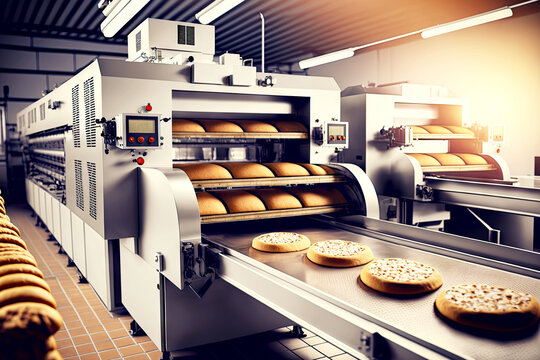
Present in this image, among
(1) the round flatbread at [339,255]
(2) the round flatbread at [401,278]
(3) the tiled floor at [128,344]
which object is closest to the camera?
(2) the round flatbread at [401,278]

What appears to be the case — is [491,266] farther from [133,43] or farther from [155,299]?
[133,43]

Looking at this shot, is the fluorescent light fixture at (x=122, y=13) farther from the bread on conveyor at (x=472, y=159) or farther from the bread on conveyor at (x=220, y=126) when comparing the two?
the bread on conveyor at (x=472, y=159)

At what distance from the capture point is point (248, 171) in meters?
3.13

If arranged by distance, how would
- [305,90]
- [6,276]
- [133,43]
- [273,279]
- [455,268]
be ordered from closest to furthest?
1. [6,276]
2. [273,279]
3. [455,268]
4. [305,90]
5. [133,43]

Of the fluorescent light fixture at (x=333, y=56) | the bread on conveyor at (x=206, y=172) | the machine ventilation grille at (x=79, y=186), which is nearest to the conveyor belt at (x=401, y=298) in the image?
the bread on conveyor at (x=206, y=172)

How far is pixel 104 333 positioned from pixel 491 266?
8.99 ft

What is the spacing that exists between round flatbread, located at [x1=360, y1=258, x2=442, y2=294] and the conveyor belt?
0.03 meters

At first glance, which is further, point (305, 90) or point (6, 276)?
point (305, 90)

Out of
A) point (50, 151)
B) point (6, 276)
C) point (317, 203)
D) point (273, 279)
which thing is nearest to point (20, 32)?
point (50, 151)

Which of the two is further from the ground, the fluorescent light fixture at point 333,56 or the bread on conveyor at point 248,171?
the fluorescent light fixture at point 333,56

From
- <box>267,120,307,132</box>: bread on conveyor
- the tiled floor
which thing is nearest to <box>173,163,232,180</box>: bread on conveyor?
<box>267,120,307,132</box>: bread on conveyor

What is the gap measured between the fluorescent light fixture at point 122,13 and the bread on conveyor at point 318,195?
284 cm

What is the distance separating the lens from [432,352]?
1.27 m

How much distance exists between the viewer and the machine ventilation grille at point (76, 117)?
390 centimetres
